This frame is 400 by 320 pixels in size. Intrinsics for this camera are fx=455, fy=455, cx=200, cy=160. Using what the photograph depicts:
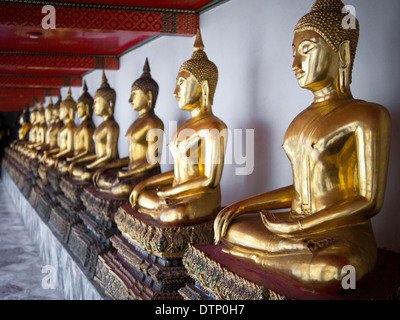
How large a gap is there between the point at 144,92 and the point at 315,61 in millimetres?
1987

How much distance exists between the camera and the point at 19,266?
4.51 metres

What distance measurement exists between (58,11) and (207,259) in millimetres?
2082

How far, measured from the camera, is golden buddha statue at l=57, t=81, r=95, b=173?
16.3 feet

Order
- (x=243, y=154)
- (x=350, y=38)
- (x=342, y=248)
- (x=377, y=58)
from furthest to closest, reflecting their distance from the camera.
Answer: (x=243, y=154) < (x=377, y=58) < (x=350, y=38) < (x=342, y=248)

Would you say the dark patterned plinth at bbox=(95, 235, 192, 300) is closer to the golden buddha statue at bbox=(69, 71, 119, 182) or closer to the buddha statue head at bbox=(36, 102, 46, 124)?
the golden buddha statue at bbox=(69, 71, 119, 182)

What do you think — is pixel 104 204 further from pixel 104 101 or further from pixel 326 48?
pixel 326 48

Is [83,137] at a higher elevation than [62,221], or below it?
higher

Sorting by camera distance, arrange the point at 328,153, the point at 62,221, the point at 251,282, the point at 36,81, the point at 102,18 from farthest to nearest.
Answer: the point at 36,81, the point at 62,221, the point at 102,18, the point at 328,153, the point at 251,282

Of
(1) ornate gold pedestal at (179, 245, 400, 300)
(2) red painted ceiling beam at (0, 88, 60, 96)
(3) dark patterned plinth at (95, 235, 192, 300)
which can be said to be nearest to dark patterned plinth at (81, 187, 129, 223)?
(3) dark patterned plinth at (95, 235, 192, 300)

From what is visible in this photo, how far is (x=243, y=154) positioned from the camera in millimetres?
2938

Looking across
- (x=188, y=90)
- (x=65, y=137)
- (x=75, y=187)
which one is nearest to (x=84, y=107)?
(x=65, y=137)
